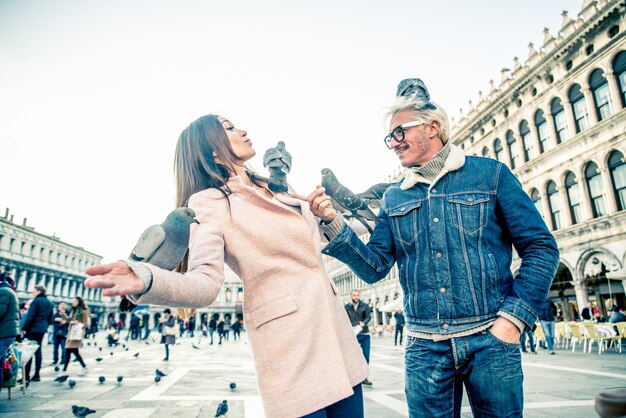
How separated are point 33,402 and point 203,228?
6.61 metres

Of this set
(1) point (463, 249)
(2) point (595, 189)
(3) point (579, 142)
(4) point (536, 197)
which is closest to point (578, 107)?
(3) point (579, 142)

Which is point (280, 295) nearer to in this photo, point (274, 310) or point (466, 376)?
point (274, 310)

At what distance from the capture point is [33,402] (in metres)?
6.18

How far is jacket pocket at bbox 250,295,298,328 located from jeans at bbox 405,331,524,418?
744mm

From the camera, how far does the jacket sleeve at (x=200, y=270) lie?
1252mm

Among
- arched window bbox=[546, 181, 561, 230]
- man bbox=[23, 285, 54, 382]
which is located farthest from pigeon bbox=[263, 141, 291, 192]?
arched window bbox=[546, 181, 561, 230]

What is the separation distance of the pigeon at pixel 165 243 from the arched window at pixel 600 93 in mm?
23127

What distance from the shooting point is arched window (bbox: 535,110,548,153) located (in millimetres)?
23406

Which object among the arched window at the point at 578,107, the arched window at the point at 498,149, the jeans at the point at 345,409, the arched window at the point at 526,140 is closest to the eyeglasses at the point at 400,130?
the jeans at the point at 345,409

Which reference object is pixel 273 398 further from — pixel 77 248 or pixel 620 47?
pixel 77 248

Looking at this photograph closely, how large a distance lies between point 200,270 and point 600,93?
2397 centimetres

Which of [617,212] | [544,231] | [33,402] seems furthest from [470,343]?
[617,212]

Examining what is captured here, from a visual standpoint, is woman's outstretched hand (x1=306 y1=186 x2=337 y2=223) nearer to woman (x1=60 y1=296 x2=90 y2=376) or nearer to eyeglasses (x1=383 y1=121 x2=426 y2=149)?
eyeglasses (x1=383 y1=121 x2=426 y2=149)

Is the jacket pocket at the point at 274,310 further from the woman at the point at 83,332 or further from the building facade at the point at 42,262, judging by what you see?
the building facade at the point at 42,262
